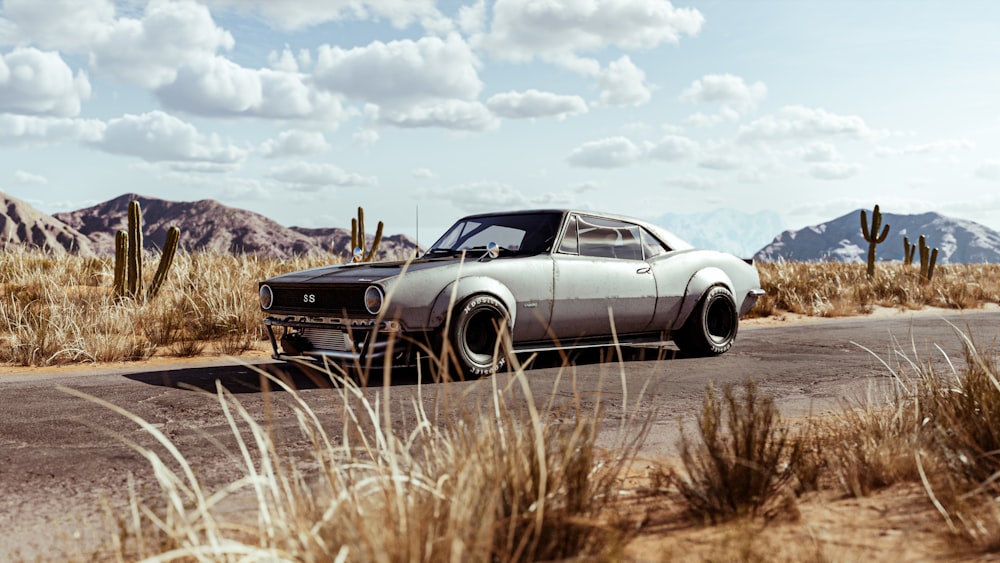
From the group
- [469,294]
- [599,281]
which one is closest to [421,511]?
[469,294]

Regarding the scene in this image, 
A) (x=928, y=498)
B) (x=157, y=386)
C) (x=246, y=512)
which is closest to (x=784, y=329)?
(x=157, y=386)

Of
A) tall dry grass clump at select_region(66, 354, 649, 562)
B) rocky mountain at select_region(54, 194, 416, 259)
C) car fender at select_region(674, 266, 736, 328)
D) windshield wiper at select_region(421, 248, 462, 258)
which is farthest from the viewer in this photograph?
rocky mountain at select_region(54, 194, 416, 259)

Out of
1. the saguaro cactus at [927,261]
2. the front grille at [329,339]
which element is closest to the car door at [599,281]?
the front grille at [329,339]

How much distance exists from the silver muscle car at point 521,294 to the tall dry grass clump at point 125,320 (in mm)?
2687

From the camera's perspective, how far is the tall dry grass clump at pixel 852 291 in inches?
689

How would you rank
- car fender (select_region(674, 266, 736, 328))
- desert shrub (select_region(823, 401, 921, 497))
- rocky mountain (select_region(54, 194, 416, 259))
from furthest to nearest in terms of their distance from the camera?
rocky mountain (select_region(54, 194, 416, 259))
car fender (select_region(674, 266, 736, 328))
desert shrub (select_region(823, 401, 921, 497))

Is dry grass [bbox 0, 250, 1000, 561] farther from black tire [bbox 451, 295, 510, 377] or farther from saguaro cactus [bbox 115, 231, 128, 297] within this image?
saguaro cactus [bbox 115, 231, 128, 297]

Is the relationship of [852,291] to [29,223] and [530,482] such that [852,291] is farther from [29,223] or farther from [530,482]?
[29,223]

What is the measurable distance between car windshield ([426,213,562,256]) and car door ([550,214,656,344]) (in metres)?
0.18

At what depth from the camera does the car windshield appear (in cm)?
833

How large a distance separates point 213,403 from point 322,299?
1393 mm

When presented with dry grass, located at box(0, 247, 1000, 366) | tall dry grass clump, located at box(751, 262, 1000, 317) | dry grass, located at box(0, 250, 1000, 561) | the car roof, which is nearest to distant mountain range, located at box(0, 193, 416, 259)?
tall dry grass clump, located at box(751, 262, 1000, 317)

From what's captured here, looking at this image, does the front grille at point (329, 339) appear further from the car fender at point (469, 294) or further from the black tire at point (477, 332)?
the black tire at point (477, 332)

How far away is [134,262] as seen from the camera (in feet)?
43.8
